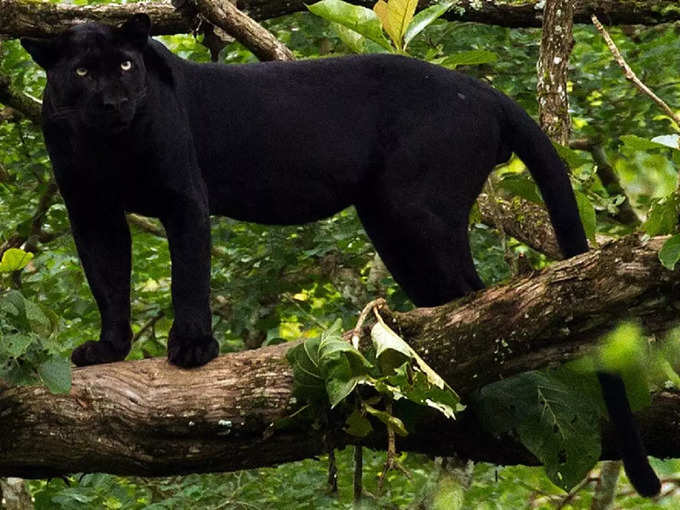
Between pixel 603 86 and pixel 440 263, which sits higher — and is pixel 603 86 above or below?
above

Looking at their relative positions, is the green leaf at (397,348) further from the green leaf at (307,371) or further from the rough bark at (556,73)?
the rough bark at (556,73)

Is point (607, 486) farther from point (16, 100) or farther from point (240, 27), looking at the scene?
point (16, 100)

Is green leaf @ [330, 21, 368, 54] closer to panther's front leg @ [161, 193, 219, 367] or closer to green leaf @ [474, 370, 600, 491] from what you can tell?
panther's front leg @ [161, 193, 219, 367]

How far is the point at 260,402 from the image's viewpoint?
3197mm

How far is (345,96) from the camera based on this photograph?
3.84m

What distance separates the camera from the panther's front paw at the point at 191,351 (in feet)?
11.3

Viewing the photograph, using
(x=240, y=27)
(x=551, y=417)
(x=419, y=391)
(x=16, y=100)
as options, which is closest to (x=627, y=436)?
(x=551, y=417)

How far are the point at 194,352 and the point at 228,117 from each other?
82 centimetres

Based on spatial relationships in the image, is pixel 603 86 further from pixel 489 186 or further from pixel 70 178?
pixel 70 178

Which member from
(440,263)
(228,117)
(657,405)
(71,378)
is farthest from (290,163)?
(657,405)

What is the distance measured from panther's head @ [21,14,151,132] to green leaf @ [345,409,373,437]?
109 cm

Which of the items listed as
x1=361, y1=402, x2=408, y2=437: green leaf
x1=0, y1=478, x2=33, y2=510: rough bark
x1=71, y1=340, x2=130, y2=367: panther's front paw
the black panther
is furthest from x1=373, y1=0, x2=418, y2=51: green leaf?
x1=0, y1=478, x2=33, y2=510: rough bark

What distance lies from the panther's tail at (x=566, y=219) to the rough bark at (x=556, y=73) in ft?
1.39

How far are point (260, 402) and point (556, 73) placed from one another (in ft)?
5.74
